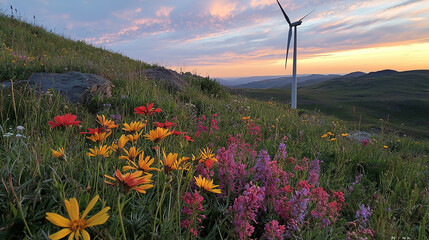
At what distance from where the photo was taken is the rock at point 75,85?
451 centimetres

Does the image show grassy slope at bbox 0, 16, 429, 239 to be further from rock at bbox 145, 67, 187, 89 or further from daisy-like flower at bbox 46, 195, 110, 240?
rock at bbox 145, 67, 187, 89

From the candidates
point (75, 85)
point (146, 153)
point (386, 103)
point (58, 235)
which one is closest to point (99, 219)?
point (58, 235)

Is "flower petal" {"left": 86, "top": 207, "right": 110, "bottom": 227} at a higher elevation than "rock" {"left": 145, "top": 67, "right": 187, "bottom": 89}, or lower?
lower

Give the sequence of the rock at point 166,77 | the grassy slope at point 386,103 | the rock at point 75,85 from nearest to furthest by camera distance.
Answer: the rock at point 75,85
the rock at point 166,77
the grassy slope at point 386,103

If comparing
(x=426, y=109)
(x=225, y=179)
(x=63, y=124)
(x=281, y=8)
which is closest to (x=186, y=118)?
(x=225, y=179)

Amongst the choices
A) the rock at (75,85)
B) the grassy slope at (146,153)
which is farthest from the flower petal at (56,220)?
the rock at (75,85)

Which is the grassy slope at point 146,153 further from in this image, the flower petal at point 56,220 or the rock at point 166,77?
the rock at point 166,77

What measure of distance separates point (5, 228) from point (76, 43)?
1528 cm

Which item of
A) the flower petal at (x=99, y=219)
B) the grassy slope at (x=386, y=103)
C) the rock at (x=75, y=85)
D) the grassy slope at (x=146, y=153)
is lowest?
the grassy slope at (x=386, y=103)

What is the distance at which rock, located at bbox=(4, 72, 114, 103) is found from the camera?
451cm

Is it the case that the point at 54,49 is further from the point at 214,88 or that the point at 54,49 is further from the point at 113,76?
the point at 214,88

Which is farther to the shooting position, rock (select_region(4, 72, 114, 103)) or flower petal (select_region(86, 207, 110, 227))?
rock (select_region(4, 72, 114, 103))

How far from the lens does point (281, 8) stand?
671 inches

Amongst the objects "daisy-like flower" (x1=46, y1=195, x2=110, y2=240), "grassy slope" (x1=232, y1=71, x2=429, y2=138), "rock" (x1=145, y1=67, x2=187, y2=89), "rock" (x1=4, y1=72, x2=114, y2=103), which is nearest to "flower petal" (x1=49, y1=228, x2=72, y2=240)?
"daisy-like flower" (x1=46, y1=195, x2=110, y2=240)
